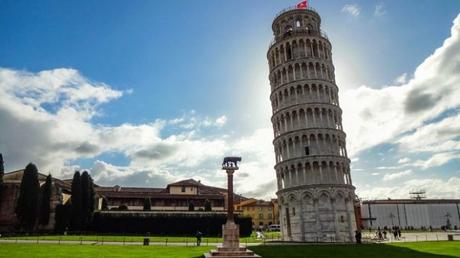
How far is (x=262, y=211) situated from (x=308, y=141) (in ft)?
233

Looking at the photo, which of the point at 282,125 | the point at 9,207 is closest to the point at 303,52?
the point at 282,125

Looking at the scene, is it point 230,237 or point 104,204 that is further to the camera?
point 104,204

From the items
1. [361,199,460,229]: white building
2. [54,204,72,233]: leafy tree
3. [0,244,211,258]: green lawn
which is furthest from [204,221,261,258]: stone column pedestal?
[361,199,460,229]: white building

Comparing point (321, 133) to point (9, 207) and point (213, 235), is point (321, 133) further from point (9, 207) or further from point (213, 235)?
point (9, 207)

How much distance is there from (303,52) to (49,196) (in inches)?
1894

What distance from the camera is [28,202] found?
54156 mm

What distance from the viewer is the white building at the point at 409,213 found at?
96.0 m

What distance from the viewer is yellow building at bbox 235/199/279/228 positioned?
116 meters

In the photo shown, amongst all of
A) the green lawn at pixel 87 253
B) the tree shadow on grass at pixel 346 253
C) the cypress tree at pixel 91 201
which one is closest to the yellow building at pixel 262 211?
the cypress tree at pixel 91 201

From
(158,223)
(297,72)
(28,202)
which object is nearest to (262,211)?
(158,223)

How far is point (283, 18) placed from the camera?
6053 cm

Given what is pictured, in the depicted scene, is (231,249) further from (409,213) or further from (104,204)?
(409,213)

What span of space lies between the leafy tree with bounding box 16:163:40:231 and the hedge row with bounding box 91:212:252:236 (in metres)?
9.06

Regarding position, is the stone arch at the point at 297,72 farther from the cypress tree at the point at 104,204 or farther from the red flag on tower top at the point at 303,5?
the cypress tree at the point at 104,204
